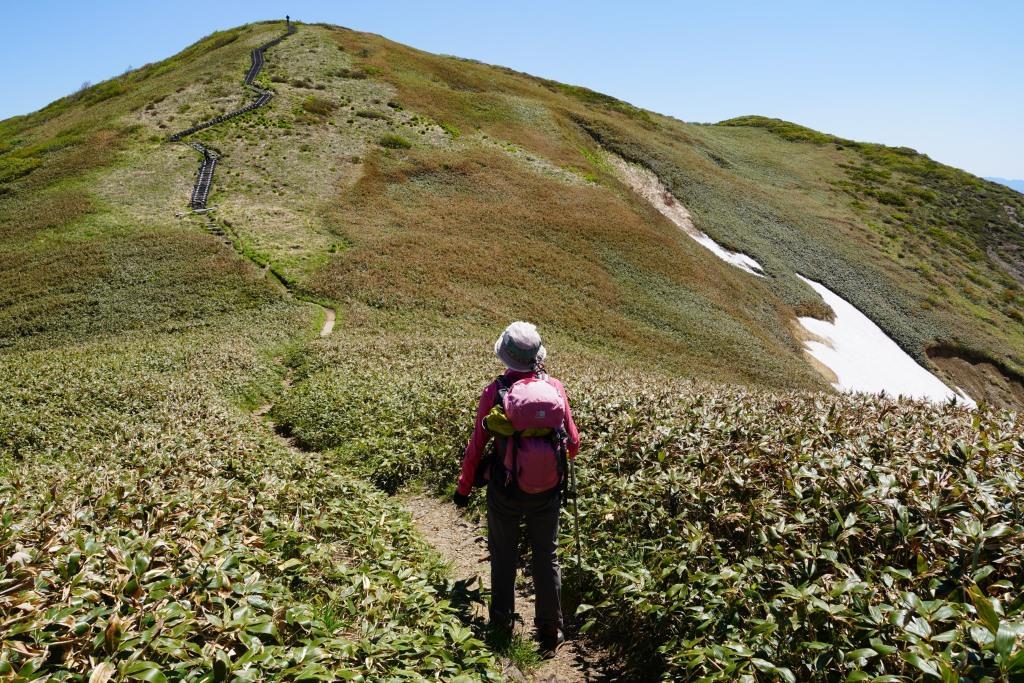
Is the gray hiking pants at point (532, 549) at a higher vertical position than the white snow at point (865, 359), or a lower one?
lower

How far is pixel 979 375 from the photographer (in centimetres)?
4591

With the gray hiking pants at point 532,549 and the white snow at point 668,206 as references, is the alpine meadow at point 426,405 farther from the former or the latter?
the white snow at point 668,206

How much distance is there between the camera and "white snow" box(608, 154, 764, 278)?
167 feet

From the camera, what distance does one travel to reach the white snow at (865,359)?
3900 centimetres

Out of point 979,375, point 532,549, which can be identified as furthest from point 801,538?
point 979,375

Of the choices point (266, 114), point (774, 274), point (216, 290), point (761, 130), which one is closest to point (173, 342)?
point (216, 290)

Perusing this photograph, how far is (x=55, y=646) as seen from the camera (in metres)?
3.67

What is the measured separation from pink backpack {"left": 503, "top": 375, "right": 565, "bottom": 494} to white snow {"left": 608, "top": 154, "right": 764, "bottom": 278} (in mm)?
47558

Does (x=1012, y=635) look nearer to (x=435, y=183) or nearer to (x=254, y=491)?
(x=254, y=491)

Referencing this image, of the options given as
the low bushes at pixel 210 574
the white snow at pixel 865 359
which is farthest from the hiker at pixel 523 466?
the white snow at pixel 865 359

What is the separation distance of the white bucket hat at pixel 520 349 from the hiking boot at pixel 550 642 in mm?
2981

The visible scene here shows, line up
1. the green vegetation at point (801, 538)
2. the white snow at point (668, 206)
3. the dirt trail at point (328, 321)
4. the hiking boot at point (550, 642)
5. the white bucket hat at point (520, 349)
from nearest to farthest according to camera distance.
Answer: the green vegetation at point (801, 538)
the white bucket hat at point (520, 349)
the hiking boot at point (550, 642)
the dirt trail at point (328, 321)
the white snow at point (668, 206)

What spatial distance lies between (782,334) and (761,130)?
77.6 meters

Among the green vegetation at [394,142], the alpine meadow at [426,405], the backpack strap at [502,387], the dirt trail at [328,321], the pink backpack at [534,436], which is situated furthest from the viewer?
the green vegetation at [394,142]
